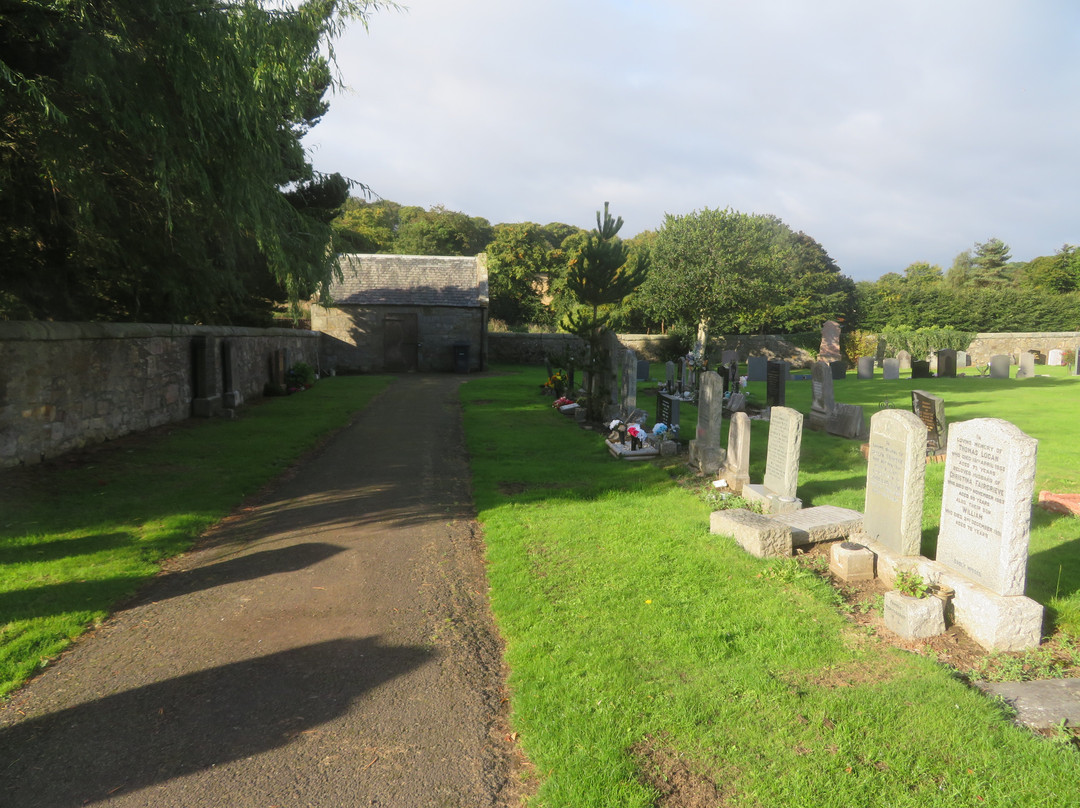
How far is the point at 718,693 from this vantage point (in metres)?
3.84

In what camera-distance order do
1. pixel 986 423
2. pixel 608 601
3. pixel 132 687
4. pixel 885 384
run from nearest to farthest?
pixel 132 687
pixel 986 423
pixel 608 601
pixel 885 384

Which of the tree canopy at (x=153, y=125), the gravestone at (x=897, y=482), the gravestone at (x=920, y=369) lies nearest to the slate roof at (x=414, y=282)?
the gravestone at (x=920, y=369)

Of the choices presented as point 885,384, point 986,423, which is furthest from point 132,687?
point 885,384

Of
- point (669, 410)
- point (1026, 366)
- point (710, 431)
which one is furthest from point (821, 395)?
point (1026, 366)

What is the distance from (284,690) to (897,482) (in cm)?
521

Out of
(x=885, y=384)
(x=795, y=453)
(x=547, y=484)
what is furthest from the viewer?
(x=885, y=384)

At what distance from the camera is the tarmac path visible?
3.12 meters

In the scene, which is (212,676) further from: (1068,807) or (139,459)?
(139,459)

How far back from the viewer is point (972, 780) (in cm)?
309

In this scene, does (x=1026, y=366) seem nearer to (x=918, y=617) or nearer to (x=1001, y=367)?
(x=1001, y=367)

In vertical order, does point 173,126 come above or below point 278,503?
above

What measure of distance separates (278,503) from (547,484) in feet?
12.0

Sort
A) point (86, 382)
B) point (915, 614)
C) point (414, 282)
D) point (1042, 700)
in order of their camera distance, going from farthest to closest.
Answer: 1. point (414, 282)
2. point (86, 382)
3. point (915, 614)
4. point (1042, 700)

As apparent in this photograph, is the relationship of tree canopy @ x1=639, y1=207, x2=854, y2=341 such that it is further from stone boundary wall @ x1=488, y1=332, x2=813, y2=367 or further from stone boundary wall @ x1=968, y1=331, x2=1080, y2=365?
stone boundary wall @ x1=968, y1=331, x2=1080, y2=365
